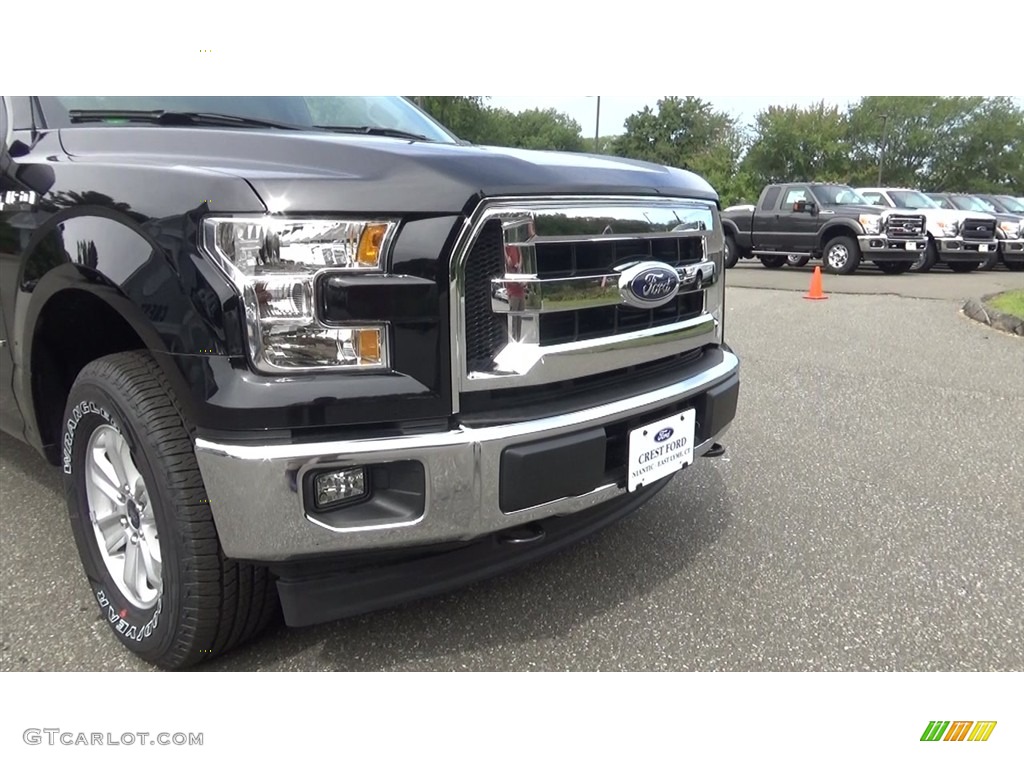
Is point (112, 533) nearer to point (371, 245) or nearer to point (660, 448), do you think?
point (371, 245)

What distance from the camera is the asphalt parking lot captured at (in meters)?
2.17

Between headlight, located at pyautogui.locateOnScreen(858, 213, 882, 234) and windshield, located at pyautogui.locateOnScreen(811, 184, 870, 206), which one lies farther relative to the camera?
windshield, located at pyautogui.locateOnScreen(811, 184, 870, 206)

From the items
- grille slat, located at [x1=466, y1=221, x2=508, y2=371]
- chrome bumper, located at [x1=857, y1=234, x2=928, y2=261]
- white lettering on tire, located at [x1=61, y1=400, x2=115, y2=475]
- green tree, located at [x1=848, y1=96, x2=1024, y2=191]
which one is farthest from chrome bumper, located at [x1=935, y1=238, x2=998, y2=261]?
green tree, located at [x1=848, y1=96, x2=1024, y2=191]

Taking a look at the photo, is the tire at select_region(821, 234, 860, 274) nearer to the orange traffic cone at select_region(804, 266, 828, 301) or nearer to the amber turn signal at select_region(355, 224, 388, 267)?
the orange traffic cone at select_region(804, 266, 828, 301)

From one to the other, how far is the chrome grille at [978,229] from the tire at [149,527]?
52.5 feet

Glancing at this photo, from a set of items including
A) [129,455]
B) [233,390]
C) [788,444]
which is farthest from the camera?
[788,444]

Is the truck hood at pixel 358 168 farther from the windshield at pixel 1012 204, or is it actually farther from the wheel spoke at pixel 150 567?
the windshield at pixel 1012 204

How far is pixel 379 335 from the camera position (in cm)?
173

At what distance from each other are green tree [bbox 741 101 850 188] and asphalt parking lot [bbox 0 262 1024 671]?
38.3 m

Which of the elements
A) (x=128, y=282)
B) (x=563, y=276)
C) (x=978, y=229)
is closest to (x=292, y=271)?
(x=128, y=282)

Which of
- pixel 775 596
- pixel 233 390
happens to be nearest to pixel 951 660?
pixel 775 596

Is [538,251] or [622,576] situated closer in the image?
[538,251]

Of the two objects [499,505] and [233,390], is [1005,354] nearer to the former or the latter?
[499,505]

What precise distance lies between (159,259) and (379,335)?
0.56m
